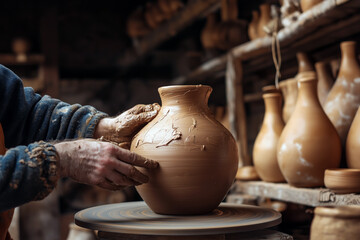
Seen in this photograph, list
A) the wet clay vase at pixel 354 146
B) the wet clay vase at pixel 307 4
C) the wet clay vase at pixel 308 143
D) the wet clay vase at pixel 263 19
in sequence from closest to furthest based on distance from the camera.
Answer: the wet clay vase at pixel 354 146, the wet clay vase at pixel 308 143, the wet clay vase at pixel 307 4, the wet clay vase at pixel 263 19

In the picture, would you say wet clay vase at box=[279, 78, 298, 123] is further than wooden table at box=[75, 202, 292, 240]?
Yes

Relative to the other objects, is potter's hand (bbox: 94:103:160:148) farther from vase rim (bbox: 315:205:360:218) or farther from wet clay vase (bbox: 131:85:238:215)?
vase rim (bbox: 315:205:360:218)

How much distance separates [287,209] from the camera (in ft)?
9.27

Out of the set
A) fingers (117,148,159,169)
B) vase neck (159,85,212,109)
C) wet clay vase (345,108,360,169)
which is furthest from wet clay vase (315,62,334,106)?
fingers (117,148,159,169)

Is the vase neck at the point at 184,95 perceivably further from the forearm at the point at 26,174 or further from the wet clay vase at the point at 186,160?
Answer: the forearm at the point at 26,174

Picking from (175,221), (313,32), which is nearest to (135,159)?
(175,221)

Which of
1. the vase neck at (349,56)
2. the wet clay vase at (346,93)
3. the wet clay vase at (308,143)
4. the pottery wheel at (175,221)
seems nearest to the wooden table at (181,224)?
the pottery wheel at (175,221)

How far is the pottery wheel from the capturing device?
54.8 inches

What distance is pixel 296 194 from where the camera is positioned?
2.45 metres

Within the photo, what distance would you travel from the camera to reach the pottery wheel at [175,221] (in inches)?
54.8

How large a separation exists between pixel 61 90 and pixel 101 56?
86 cm

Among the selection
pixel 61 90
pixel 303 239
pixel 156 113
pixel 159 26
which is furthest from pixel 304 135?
pixel 61 90

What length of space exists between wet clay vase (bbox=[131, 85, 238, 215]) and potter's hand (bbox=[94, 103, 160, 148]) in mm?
153

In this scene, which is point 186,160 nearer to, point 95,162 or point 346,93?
point 95,162
